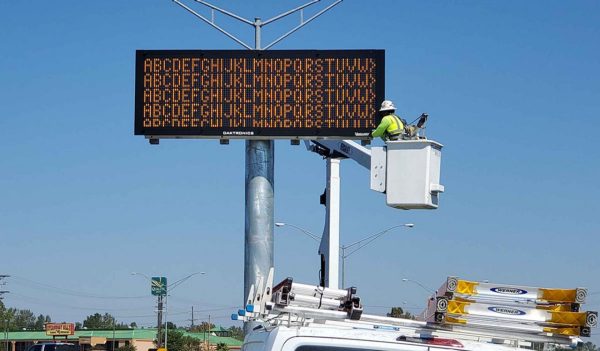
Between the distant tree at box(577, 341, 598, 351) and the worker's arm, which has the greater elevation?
the worker's arm

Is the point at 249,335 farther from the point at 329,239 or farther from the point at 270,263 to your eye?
the point at 329,239

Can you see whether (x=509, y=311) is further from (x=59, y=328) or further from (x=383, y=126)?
(x=59, y=328)

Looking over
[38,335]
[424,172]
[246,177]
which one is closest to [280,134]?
[246,177]

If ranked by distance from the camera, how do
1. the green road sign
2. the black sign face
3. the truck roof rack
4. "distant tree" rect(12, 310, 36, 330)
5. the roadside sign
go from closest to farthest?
the truck roof rack → the black sign face → the green road sign → the roadside sign → "distant tree" rect(12, 310, 36, 330)

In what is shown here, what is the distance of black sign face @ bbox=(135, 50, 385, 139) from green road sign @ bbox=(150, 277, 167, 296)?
50342 millimetres

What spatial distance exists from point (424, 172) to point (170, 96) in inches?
253

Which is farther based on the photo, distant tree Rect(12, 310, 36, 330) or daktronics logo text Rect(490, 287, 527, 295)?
distant tree Rect(12, 310, 36, 330)

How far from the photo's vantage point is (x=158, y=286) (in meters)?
68.8

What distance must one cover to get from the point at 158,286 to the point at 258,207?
49.3 metres

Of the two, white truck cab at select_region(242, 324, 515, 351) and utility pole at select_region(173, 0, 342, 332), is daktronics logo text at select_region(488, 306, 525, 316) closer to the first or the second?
white truck cab at select_region(242, 324, 515, 351)

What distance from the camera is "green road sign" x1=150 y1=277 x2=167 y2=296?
69.0m

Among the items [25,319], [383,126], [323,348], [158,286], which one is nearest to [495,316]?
[323,348]

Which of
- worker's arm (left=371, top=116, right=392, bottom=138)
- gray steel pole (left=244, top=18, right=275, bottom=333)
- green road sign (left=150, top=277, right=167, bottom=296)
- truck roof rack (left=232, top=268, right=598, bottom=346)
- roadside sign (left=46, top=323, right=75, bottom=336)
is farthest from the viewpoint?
roadside sign (left=46, top=323, right=75, bottom=336)

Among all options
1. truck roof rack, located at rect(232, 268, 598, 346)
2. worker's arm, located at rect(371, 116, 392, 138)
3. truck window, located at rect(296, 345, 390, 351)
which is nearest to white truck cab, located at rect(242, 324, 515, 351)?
truck window, located at rect(296, 345, 390, 351)
